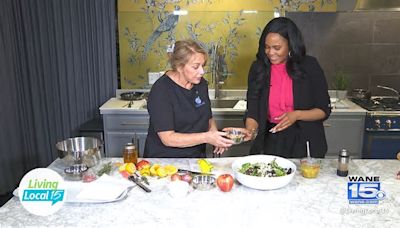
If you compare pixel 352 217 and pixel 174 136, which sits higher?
pixel 174 136

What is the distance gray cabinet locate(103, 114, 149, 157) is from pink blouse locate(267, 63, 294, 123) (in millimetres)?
1281

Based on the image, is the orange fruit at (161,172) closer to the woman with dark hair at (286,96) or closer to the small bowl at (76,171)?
the small bowl at (76,171)

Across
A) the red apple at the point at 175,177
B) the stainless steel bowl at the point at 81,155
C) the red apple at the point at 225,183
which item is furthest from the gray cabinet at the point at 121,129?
the red apple at the point at 225,183

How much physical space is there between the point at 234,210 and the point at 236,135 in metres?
0.49

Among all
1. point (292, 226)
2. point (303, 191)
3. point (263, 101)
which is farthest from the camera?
point (263, 101)

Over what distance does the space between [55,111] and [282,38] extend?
2506mm

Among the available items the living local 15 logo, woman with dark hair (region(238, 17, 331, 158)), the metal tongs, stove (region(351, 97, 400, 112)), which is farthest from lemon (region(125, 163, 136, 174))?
stove (region(351, 97, 400, 112))

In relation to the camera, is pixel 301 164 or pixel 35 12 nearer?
pixel 301 164

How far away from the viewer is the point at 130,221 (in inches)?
60.3

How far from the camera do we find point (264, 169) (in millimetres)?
1844

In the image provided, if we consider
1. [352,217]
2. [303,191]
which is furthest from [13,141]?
[352,217]

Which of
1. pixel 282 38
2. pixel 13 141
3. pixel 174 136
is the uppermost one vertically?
pixel 282 38

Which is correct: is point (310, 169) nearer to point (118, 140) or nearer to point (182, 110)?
point (182, 110)

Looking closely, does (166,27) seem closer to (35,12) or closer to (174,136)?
(35,12)
